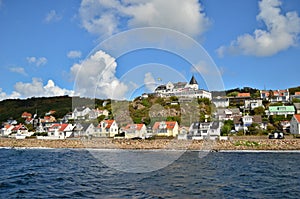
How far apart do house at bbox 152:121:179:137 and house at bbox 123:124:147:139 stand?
5.83 ft

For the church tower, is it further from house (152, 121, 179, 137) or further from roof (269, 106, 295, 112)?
house (152, 121, 179, 137)

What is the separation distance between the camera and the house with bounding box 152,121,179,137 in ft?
151

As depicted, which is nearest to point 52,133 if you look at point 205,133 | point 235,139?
point 205,133

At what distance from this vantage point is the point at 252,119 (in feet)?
165

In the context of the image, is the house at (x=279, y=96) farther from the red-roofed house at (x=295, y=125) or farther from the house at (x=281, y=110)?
the red-roofed house at (x=295, y=125)

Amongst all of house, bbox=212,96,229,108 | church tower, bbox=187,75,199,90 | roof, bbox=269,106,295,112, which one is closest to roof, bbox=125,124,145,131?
church tower, bbox=187,75,199,90

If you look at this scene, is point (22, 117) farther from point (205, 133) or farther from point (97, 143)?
point (205, 133)

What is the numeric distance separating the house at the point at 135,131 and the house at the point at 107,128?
294cm

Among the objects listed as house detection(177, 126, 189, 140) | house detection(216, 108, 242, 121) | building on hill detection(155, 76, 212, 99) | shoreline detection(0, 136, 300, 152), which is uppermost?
building on hill detection(155, 76, 212, 99)

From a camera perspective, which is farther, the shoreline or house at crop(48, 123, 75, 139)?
house at crop(48, 123, 75, 139)

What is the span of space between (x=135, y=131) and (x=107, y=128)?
5925 millimetres

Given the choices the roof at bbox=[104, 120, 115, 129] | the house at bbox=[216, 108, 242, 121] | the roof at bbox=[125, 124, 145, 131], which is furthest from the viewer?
the house at bbox=[216, 108, 242, 121]

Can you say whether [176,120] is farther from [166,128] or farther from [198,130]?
[198,130]

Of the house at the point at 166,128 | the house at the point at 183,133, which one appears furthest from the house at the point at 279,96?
the house at the point at 166,128
